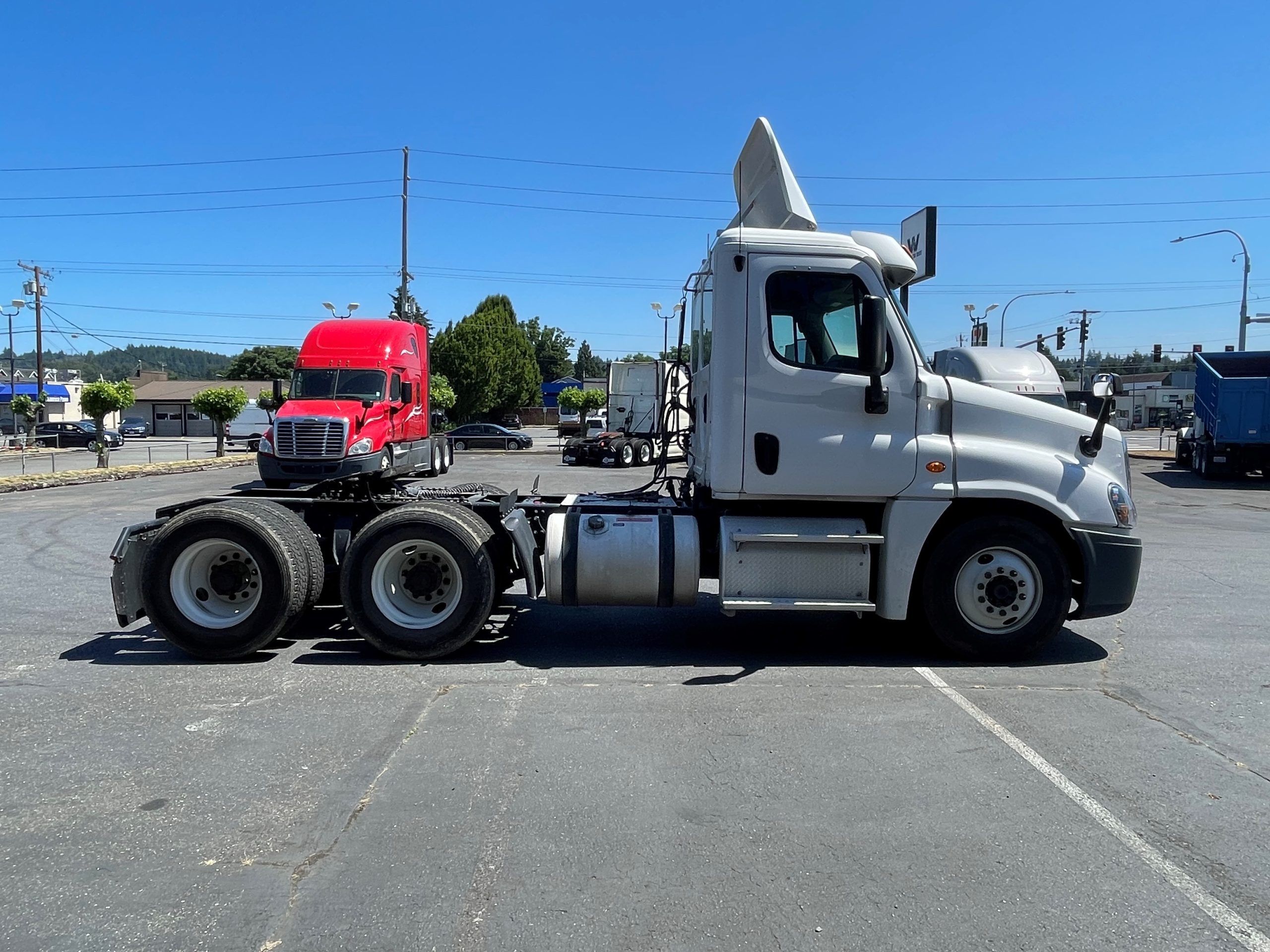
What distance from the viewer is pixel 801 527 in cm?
631

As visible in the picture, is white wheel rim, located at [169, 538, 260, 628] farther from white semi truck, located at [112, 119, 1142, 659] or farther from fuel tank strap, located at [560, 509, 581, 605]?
fuel tank strap, located at [560, 509, 581, 605]

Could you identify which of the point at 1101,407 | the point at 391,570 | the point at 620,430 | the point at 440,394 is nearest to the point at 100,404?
the point at 620,430

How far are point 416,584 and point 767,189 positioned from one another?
13.8ft

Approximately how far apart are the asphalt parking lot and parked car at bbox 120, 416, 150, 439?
6171 cm

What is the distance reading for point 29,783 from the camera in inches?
168

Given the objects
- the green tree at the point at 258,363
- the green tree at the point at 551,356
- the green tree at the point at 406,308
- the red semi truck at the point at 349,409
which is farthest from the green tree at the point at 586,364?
the red semi truck at the point at 349,409

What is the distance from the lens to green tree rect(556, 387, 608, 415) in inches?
1812

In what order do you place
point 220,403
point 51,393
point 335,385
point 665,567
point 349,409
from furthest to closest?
point 51,393 → point 220,403 → point 335,385 → point 349,409 → point 665,567

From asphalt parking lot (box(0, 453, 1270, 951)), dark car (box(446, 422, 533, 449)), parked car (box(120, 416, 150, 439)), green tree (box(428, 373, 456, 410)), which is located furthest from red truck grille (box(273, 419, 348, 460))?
parked car (box(120, 416, 150, 439))

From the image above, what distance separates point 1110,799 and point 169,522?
20.6ft

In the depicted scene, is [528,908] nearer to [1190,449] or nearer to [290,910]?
[290,910]

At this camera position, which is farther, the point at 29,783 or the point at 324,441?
the point at 324,441

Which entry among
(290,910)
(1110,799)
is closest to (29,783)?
(290,910)

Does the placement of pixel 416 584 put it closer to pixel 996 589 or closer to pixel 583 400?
pixel 996 589
